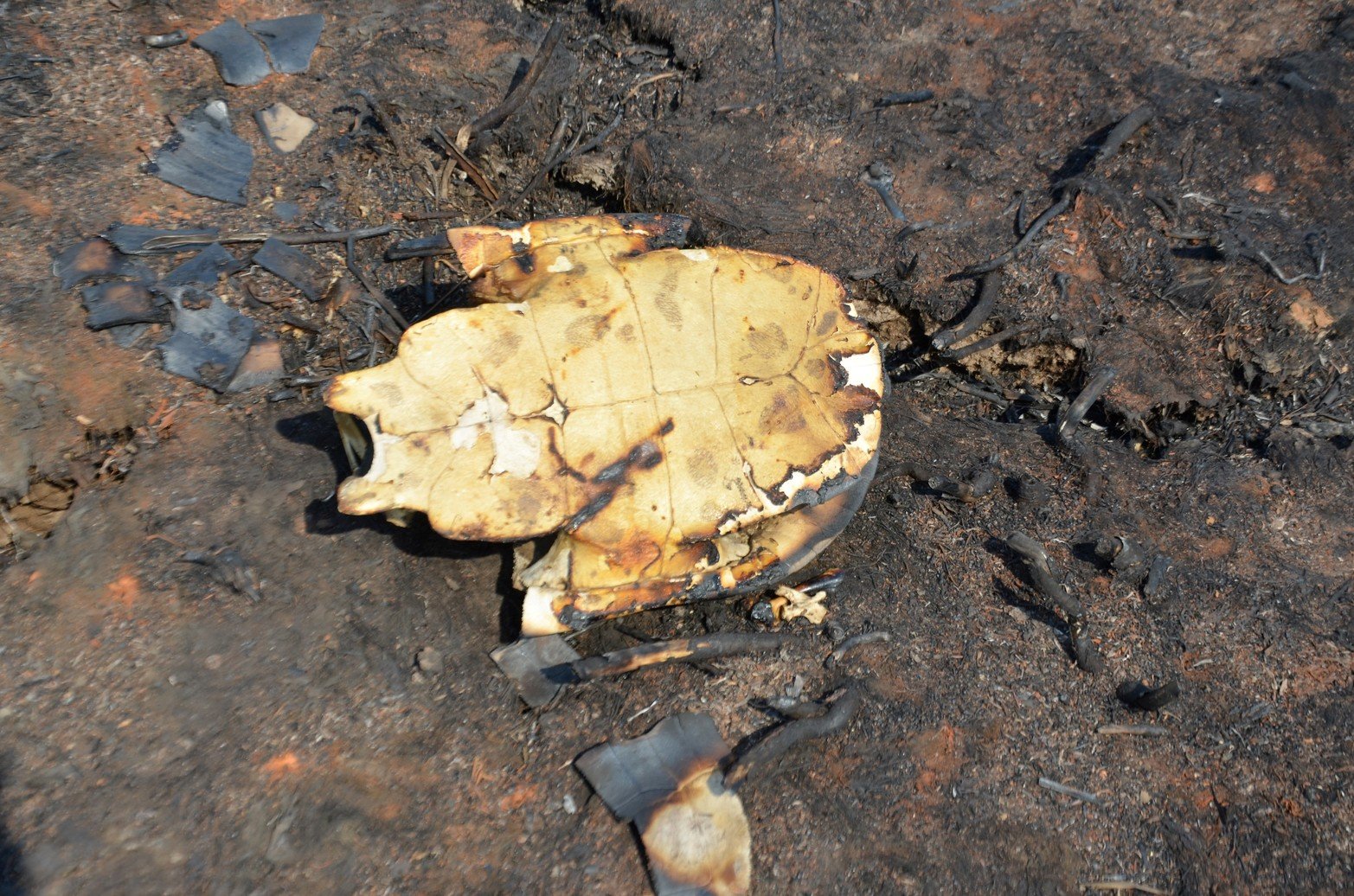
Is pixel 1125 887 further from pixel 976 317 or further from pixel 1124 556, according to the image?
pixel 976 317

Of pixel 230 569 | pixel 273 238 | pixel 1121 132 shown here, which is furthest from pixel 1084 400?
pixel 273 238

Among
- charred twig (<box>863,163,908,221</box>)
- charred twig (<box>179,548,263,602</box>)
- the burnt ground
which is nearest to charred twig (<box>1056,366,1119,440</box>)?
the burnt ground

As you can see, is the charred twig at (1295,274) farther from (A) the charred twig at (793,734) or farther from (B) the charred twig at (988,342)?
(A) the charred twig at (793,734)

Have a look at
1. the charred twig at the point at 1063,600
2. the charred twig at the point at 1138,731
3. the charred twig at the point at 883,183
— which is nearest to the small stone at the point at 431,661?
the charred twig at the point at 1063,600

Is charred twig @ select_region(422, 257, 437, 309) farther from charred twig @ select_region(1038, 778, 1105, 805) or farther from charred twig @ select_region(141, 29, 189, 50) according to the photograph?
charred twig @ select_region(1038, 778, 1105, 805)

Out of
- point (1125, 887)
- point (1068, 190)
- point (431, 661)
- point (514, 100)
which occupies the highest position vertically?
point (1068, 190)
